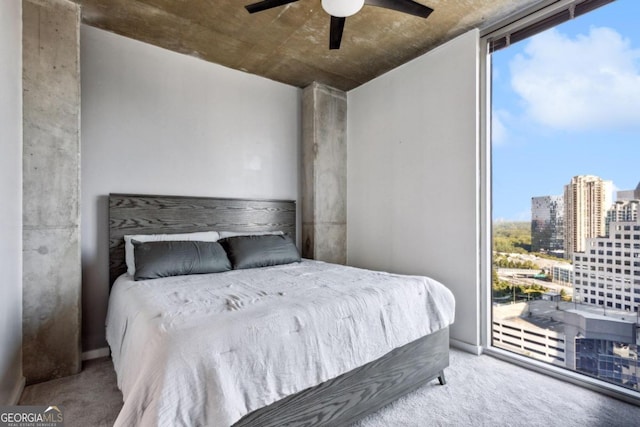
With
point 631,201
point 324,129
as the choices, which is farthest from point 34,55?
point 631,201

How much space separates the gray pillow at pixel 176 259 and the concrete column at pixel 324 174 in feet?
Answer: 4.48

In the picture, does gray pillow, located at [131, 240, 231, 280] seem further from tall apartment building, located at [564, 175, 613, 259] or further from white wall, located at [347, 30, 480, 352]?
tall apartment building, located at [564, 175, 613, 259]

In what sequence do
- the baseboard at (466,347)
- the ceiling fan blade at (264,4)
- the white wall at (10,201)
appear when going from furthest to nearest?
the baseboard at (466,347) → the ceiling fan blade at (264,4) → the white wall at (10,201)

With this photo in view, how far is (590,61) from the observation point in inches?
89.3

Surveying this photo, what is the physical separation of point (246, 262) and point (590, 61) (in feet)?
10.2

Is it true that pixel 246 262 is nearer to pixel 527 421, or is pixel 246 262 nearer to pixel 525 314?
pixel 527 421

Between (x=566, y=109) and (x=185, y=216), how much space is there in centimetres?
343

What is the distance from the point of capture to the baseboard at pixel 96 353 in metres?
2.58

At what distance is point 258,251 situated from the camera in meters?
2.93

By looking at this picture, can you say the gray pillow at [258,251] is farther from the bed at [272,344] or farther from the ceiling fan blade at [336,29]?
the ceiling fan blade at [336,29]

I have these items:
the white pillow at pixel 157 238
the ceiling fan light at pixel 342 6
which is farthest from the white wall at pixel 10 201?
the ceiling fan light at pixel 342 6
